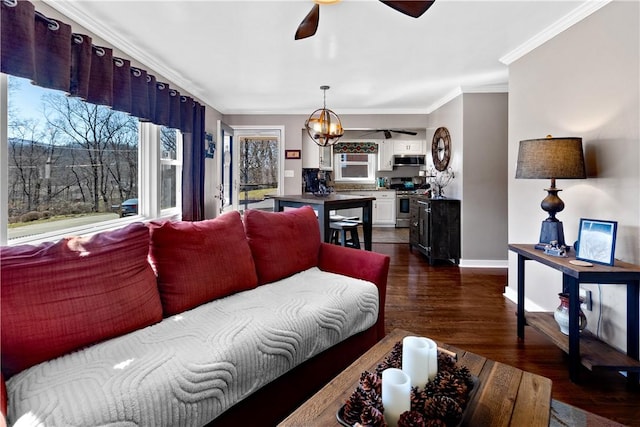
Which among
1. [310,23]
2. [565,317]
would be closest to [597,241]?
[565,317]

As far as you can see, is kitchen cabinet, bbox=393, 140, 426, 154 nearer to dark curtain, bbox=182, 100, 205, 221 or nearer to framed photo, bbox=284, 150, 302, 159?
framed photo, bbox=284, 150, 302, 159

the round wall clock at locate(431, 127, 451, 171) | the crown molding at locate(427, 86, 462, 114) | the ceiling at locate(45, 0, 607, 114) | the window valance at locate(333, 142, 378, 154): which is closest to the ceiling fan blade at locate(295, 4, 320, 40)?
the ceiling at locate(45, 0, 607, 114)

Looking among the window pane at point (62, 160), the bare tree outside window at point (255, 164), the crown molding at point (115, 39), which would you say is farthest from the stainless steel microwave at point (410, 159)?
the window pane at point (62, 160)

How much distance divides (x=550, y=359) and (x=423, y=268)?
2285mm

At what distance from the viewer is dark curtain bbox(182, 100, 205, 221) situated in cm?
412

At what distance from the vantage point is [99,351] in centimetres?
125

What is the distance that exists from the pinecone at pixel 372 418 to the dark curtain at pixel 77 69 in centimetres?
229

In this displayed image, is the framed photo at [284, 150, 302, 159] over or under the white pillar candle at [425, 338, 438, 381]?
over

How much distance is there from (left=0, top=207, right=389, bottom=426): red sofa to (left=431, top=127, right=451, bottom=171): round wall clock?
3244 mm

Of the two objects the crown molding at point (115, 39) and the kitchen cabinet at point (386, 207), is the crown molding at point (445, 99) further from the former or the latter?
the crown molding at point (115, 39)

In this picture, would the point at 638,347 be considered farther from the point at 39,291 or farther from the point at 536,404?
the point at 39,291

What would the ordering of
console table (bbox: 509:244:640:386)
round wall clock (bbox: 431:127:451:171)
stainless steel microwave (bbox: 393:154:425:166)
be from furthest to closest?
stainless steel microwave (bbox: 393:154:425:166), round wall clock (bbox: 431:127:451:171), console table (bbox: 509:244:640:386)

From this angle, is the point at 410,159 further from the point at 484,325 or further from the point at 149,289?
the point at 149,289

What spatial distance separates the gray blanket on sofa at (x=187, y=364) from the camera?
0.99 m
